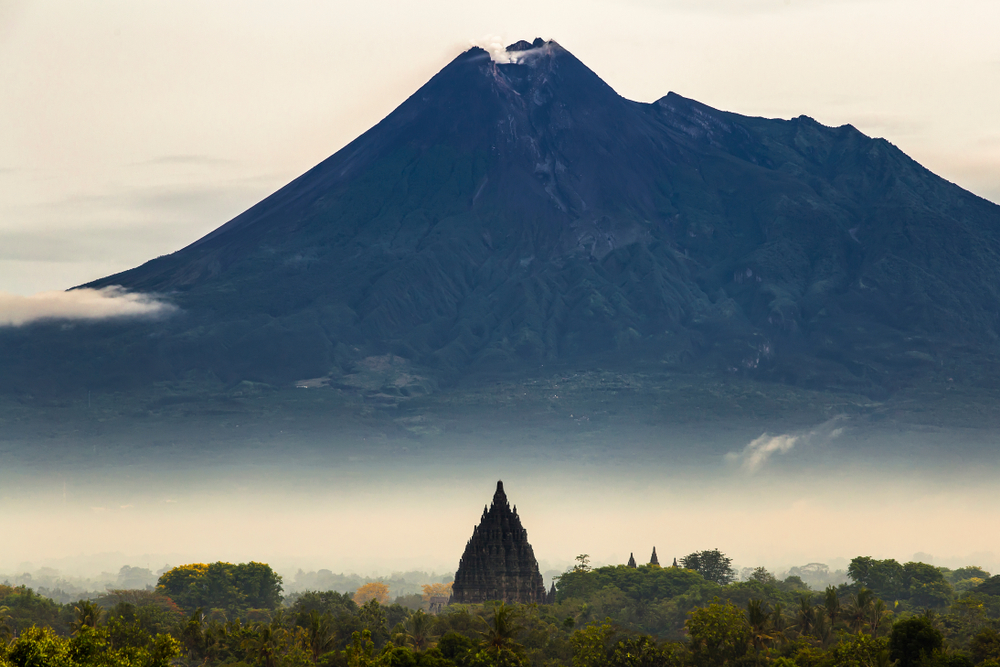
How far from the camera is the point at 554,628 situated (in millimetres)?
109688

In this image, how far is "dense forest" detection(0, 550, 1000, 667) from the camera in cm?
8588

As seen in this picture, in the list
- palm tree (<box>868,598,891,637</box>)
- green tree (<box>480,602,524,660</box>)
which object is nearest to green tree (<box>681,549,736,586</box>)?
palm tree (<box>868,598,891,637</box>)

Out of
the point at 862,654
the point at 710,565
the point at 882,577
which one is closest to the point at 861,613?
the point at 862,654

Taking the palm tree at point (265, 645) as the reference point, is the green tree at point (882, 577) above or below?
above

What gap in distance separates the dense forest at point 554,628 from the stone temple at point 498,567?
446cm

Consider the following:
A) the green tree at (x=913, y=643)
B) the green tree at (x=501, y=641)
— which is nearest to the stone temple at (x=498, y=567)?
the green tree at (x=501, y=641)

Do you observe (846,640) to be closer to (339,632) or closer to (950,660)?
(950,660)

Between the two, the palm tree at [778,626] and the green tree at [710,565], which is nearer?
the palm tree at [778,626]

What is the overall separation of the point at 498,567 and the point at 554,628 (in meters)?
31.3

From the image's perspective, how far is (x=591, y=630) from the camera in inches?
3792

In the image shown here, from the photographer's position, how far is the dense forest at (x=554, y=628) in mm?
85875

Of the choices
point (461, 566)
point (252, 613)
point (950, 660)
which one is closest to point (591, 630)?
point (950, 660)

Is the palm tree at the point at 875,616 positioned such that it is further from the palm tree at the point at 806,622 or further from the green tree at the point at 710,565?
the green tree at the point at 710,565

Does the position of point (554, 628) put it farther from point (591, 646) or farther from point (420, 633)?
point (591, 646)
